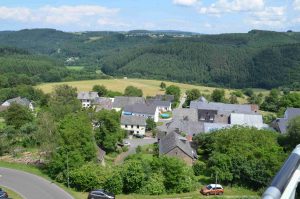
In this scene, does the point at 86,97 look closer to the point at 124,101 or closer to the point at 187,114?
the point at 124,101

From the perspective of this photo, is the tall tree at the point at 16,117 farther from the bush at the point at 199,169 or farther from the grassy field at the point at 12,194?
the bush at the point at 199,169

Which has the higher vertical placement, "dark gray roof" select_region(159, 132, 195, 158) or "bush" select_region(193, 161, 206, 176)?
"dark gray roof" select_region(159, 132, 195, 158)

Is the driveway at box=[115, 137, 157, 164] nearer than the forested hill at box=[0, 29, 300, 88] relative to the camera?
Yes

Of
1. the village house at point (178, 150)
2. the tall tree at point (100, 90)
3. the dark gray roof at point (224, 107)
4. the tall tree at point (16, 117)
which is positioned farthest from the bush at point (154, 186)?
the tall tree at point (100, 90)

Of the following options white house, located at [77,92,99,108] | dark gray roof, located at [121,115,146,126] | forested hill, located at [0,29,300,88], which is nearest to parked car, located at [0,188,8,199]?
dark gray roof, located at [121,115,146,126]

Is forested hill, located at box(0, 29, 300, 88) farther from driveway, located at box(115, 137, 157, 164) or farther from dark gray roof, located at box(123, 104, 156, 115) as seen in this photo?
driveway, located at box(115, 137, 157, 164)

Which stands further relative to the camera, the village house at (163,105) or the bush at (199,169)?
the village house at (163,105)
